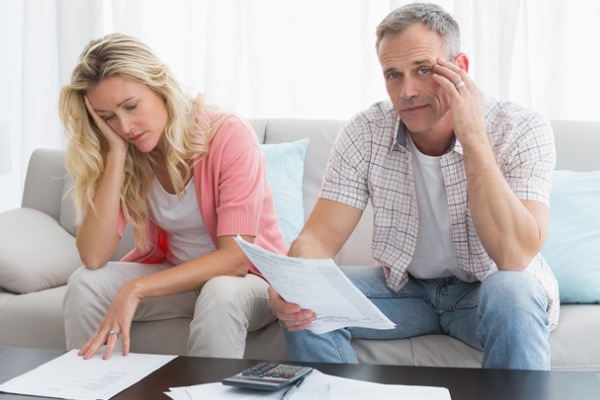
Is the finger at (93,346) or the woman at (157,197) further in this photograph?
the woman at (157,197)

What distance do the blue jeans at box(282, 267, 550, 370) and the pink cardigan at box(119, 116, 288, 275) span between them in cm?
26

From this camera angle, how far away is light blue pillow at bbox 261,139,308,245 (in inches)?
89.9

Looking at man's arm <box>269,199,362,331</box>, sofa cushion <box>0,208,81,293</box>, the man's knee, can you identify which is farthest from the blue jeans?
sofa cushion <box>0,208,81,293</box>

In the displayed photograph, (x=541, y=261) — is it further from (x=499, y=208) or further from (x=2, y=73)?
(x=2, y=73)

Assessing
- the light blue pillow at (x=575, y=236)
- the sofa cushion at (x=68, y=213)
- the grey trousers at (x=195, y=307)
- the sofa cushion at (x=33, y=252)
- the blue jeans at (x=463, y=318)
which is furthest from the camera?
the sofa cushion at (x=68, y=213)

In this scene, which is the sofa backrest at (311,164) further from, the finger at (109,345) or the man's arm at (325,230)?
the finger at (109,345)

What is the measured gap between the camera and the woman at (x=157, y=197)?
1796 mm

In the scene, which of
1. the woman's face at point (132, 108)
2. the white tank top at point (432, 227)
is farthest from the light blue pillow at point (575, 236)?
the woman's face at point (132, 108)

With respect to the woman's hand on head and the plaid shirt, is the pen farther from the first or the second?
the woman's hand on head

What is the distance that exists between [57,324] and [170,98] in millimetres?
698

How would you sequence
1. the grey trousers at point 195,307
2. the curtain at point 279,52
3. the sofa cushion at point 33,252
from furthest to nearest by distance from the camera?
the curtain at point 279,52
the sofa cushion at point 33,252
the grey trousers at point 195,307

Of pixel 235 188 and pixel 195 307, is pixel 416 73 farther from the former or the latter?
pixel 195 307

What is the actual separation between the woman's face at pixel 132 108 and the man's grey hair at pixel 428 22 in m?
0.58

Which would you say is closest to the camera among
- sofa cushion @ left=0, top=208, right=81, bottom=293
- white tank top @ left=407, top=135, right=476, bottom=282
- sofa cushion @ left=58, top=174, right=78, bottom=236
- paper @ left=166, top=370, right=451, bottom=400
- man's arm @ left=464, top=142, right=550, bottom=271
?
paper @ left=166, top=370, right=451, bottom=400
